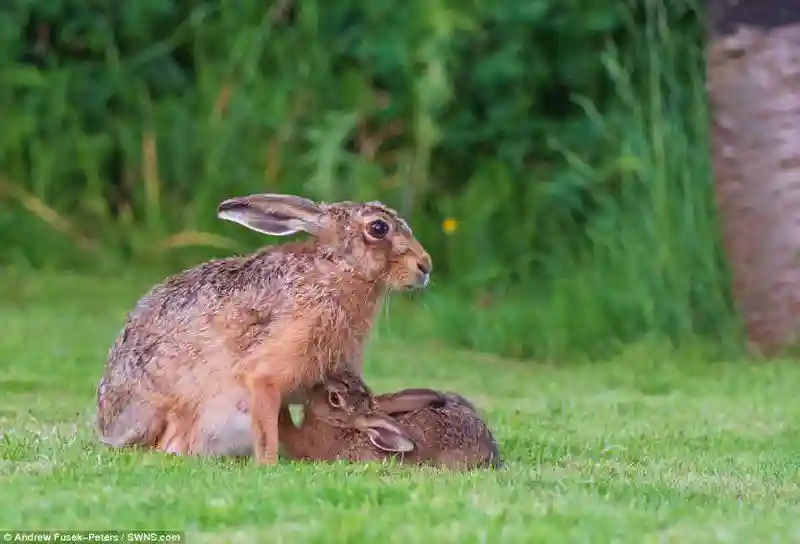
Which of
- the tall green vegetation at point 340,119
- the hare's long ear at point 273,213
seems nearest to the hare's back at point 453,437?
the hare's long ear at point 273,213

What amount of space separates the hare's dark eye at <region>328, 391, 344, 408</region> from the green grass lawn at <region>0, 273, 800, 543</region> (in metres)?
0.56

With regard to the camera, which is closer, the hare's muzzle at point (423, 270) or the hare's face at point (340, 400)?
the hare's face at point (340, 400)

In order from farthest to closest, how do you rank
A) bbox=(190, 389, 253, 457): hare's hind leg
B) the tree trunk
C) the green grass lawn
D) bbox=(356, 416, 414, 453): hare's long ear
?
the tree trunk
bbox=(190, 389, 253, 457): hare's hind leg
bbox=(356, 416, 414, 453): hare's long ear
the green grass lawn

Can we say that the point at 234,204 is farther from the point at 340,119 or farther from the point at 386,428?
the point at 340,119

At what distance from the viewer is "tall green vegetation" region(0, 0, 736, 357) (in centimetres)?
1176

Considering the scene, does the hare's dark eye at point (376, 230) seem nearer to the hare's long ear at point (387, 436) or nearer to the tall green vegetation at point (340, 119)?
the hare's long ear at point (387, 436)

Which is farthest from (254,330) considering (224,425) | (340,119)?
(340,119)

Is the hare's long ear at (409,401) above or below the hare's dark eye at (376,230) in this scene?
below

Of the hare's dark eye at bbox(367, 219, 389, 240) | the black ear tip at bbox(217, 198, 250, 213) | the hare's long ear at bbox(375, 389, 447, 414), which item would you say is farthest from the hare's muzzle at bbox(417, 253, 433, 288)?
the black ear tip at bbox(217, 198, 250, 213)

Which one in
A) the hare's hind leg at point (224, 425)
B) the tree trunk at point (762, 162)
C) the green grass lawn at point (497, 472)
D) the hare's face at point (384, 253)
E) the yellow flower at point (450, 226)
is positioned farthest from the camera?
the yellow flower at point (450, 226)

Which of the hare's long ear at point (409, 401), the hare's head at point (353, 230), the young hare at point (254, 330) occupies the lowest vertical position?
the hare's long ear at point (409, 401)

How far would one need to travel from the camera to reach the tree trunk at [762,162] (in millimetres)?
9641

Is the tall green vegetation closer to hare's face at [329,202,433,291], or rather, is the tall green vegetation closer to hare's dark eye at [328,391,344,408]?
hare's face at [329,202,433,291]

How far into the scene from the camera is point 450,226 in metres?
12.0
